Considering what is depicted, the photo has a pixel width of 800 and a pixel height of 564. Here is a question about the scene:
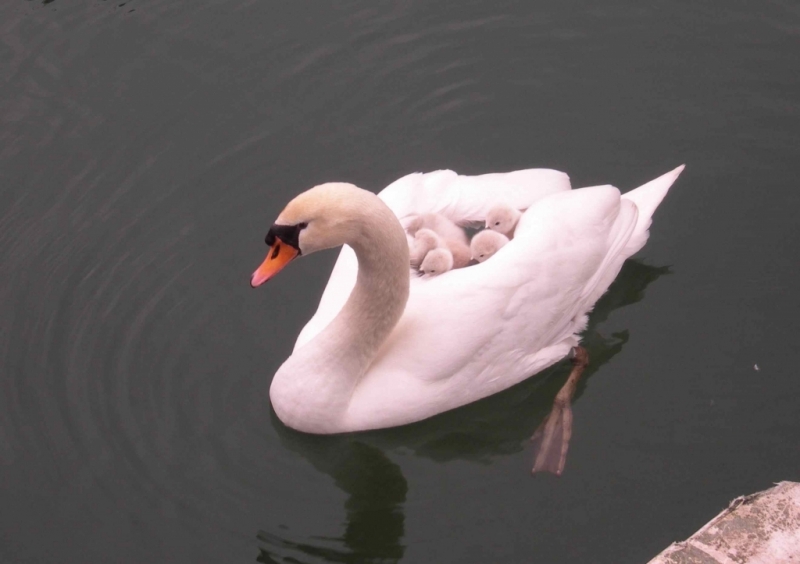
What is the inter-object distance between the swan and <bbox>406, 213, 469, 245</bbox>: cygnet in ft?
0.41

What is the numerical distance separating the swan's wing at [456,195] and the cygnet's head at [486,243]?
342 mm

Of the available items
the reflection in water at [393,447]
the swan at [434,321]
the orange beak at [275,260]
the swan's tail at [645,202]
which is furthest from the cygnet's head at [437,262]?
the swan's tail at [645,202]

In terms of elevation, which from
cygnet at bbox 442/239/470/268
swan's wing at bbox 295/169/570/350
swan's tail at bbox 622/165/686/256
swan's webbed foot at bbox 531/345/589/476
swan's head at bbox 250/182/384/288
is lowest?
swan's webbed foot at bbox 531/345/589/476

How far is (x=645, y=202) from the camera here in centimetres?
779

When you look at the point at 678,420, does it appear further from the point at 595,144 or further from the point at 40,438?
the point at 40,438

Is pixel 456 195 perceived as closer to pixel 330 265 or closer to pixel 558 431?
pixel 330 265

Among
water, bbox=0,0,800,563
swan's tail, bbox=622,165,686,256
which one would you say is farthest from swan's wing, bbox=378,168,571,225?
water, bbox=0,0,800,563

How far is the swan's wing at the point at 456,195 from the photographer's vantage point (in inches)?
292

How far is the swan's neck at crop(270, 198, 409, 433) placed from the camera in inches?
245

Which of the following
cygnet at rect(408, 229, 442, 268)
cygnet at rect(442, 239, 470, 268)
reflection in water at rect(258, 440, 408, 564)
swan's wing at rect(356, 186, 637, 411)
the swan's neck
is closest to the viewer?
the swan's neck

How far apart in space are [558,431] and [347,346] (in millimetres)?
1513

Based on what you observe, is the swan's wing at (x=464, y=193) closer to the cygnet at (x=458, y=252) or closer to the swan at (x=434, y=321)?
the swan at (x=434, y=321)

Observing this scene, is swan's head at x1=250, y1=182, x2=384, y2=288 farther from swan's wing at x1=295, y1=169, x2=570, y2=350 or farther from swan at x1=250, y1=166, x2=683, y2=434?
swan's wing at x1=295, y1=169, x2=570, y2=350

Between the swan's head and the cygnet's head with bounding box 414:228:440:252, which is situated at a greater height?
the swan's head
